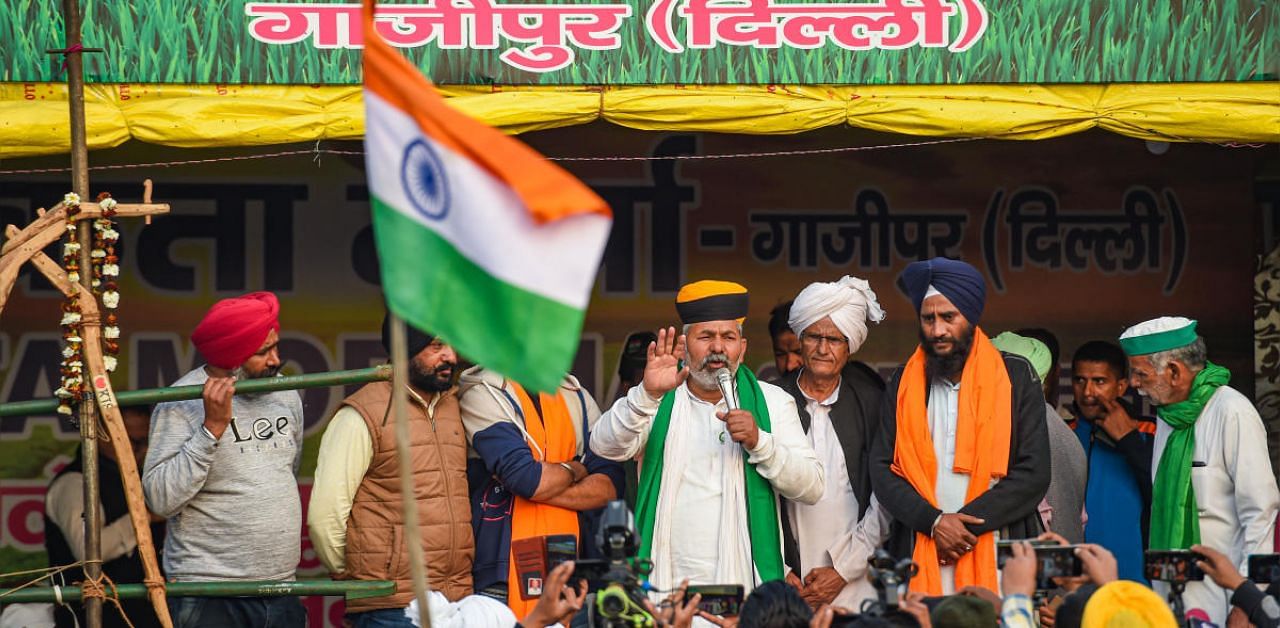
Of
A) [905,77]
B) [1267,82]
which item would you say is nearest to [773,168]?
[905,77]

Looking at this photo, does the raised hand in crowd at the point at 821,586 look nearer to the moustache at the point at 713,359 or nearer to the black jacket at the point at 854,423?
the black jacket at the point at 854,423

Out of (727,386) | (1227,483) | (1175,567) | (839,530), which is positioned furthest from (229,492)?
(1227,483)

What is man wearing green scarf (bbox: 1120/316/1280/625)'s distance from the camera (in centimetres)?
623

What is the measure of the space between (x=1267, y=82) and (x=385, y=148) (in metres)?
3.85

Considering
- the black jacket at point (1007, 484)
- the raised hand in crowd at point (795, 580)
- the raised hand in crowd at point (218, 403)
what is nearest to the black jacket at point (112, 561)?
the raised hand in crowd at point (218, 403)

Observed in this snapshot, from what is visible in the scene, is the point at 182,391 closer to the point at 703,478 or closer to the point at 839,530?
the point at 703,478

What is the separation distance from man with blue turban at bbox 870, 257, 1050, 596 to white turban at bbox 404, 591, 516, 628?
1509 mm

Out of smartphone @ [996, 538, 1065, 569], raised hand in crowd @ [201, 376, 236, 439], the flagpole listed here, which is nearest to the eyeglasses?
smartphone @ [996, 538, 1065, 569]

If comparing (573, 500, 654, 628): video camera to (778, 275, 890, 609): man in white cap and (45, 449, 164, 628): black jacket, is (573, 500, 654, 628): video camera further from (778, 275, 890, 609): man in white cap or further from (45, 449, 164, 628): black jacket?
(45, 449, 164, 628): black jacket

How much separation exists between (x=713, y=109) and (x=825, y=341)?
965mm

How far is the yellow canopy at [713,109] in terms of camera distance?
20.2 feet

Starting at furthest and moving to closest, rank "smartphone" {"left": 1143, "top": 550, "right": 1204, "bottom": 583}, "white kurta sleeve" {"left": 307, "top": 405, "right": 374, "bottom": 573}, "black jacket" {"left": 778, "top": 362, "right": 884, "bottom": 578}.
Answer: "black jacket" {"left": 778, "top": 362, "right": 884, "bottom": 578} → "white kurta sleeve" {"left": 307, "top": 405, "right": 374, "bottom": 573} → "smartphone" {"left": 1143, "top": 550, "right": 1204, "bottom": 583}

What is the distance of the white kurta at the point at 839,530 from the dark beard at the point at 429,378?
4.33 ft

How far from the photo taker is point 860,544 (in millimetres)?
6258
